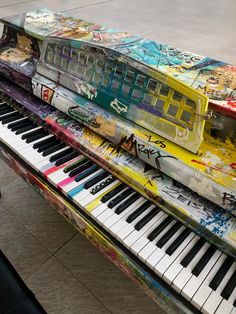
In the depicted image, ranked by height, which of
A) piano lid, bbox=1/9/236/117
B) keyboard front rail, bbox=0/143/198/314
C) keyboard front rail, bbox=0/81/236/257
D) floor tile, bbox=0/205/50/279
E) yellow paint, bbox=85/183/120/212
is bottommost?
floor tile, bbox=0/205/50/279

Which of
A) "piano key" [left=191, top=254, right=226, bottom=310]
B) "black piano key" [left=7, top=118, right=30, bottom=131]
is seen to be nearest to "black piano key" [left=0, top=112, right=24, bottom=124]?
"black piano key" [left=7, top=118, right=30, bottom=131]

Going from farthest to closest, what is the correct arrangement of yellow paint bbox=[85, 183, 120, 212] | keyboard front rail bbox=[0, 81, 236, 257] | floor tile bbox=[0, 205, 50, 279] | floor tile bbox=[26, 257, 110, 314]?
floor tile bbox=[0, 205, 50, 279] < floor tile bbox=[26, 257, 110, 314] < yellow paint bbox=[85, 183, 120, 212] < keyboard front rail bbox=[0, 81, 236, 257]

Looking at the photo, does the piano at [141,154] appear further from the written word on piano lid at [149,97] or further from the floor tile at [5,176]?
the floor tile at [5,176]

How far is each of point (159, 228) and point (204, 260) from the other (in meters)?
0.21

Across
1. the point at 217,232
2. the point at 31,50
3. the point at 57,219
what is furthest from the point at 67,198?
the point at 31,50

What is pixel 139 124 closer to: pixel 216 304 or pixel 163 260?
pixel 163 260

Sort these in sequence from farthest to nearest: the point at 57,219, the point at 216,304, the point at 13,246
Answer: the point at 57,219 → the point at 13,246 → the point at 216,304

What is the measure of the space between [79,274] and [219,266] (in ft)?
3.86

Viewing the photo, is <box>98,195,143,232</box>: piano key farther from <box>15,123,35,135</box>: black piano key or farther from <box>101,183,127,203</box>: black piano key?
<box>15,123,35,135</box>: black piano key

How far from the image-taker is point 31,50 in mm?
1953

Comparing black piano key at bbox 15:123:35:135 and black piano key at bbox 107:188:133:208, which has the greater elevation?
black piano key at bbox 107:188:133:208

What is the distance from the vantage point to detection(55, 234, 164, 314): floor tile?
1.81 m

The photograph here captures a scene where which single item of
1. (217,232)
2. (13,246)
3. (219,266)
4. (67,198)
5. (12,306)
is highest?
(217,232)

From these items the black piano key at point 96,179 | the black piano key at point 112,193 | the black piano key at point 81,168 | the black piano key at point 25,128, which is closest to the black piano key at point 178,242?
the black piano key at point 112,193
